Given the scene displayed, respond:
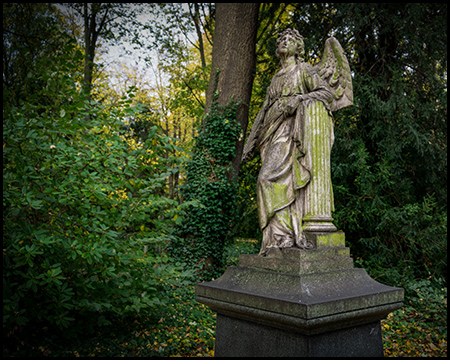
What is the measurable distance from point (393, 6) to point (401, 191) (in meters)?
4.15

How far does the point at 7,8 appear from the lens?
5.81 meters

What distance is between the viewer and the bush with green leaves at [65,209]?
3789 millimetres

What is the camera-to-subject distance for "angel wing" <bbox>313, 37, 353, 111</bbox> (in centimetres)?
438

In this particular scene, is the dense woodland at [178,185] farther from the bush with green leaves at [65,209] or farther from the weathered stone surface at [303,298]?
the weathered stone surface at [303,298]

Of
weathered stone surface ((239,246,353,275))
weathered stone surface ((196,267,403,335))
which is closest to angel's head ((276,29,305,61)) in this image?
weathered stone surface ((239,246,353,275))

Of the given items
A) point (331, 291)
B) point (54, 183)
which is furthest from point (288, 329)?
point (54, 183)

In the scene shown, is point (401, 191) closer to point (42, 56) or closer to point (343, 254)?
point (343, 254)

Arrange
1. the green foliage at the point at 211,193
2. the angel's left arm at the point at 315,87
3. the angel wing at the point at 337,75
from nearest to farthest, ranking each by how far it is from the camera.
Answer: the angel's left arm at the point at 315,87, the angel wing at the point at 337,75, the green foliage at the point at 211,193

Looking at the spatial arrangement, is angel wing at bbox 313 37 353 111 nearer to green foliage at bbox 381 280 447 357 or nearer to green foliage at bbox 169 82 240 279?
green foliage at bbox 381 280 447 357

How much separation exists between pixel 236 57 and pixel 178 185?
353cm

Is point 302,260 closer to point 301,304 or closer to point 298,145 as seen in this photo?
point 301,304

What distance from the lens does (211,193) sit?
8.01 metres

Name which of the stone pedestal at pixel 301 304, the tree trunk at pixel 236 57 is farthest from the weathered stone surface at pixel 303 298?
the tree trunk at pixel 236 57

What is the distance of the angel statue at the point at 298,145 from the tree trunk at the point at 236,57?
4161 mm
